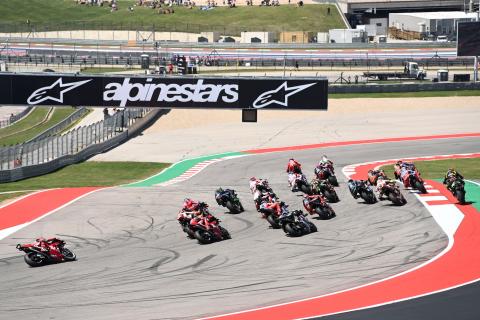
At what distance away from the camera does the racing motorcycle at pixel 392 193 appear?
35.6 meters

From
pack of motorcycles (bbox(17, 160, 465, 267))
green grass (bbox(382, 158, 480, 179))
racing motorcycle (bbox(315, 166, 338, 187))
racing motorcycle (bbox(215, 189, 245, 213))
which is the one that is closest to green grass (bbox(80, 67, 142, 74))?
green grass (bbox(382, 158, 480, 179))

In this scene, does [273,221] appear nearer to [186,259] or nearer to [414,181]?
[186,259]

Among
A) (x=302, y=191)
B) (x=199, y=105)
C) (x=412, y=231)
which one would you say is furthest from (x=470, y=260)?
(x=199, y=105)

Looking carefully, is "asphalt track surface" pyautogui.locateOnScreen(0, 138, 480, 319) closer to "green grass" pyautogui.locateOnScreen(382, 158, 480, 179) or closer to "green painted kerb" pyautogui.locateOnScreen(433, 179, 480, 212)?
"green painted kerb" pyautogui.locateOnScreen(433, 179, 480, 212)

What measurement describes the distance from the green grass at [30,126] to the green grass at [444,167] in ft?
89.4

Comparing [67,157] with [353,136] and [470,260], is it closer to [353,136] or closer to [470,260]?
[353,136]

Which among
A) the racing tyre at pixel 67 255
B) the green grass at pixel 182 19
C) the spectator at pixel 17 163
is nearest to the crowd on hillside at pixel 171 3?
the green grass at pixel 182 19

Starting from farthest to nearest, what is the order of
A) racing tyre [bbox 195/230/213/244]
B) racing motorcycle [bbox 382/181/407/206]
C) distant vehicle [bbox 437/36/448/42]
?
distant vehicle [bbox 437/36/448/42]
racing motorcycle [bbox 382/181/407/206]
racing tyre [bbox 195/230/213/244]

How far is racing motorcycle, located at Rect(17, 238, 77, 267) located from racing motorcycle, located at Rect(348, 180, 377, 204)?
1243 cm

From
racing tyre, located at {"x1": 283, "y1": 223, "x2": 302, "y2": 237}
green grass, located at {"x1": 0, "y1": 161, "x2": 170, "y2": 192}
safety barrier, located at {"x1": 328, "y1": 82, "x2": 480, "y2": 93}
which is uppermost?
safety barrier, located at {"x1": 328, "y1": 82, "x2": 480, "y2": 93}

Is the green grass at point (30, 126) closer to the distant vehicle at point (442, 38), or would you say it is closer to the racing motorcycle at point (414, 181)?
the racing motorcycle at point (414, 181)

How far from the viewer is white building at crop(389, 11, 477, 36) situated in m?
114

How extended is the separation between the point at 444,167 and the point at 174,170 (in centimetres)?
1391

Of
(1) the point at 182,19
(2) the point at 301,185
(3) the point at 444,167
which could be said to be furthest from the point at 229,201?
(1) the point at 182,19
